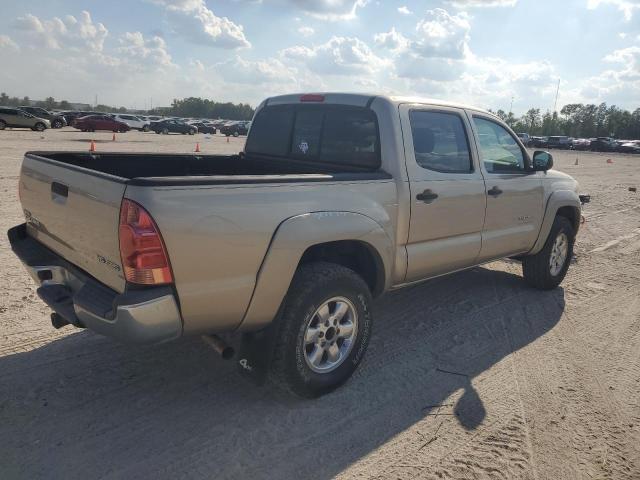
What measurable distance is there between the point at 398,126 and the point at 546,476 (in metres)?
2.42

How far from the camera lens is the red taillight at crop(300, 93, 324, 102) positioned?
4.32 metres

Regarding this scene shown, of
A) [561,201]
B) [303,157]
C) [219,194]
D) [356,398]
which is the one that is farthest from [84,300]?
[561,201]

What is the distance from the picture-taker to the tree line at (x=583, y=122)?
280 ft

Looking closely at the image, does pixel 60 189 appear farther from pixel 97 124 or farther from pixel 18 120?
pixel 97 124

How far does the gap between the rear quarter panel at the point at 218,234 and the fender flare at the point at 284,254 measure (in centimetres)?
4

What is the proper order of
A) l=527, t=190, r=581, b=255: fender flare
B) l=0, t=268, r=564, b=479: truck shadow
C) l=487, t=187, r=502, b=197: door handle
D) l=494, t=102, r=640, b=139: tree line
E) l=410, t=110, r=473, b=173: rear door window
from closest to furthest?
l=0, t=268, r=564, b=479: truck shadow, l=410, t=110, r=473, b=173: rear door window, l=487, t=187, r=502, b=197: door handle, l=527, t=190, r=581, b=255: fender flare, l=494, t=102, r=640, b=139: tree line

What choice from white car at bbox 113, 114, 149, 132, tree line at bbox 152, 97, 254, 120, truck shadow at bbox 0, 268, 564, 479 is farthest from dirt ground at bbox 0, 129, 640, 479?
tree line at bbox 152, 97, 254, 120

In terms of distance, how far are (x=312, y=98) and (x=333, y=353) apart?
2127 millimetres

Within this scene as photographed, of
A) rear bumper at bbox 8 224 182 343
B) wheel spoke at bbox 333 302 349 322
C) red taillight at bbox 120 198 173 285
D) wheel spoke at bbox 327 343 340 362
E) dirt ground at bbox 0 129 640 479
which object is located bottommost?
dirt ground at bbox 0 129 640 479

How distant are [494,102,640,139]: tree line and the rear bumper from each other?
3352 inches

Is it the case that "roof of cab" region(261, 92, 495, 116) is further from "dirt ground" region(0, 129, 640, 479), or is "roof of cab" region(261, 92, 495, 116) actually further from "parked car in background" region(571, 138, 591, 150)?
"parked car in background" region(571, 138, 591, 150)

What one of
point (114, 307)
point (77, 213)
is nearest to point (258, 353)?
point (114, 307)

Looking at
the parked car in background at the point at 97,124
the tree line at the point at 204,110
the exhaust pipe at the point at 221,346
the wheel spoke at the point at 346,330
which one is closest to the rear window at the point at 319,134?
the wheel spoke at the point at 346,330

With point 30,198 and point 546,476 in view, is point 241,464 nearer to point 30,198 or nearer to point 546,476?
point 546,476
